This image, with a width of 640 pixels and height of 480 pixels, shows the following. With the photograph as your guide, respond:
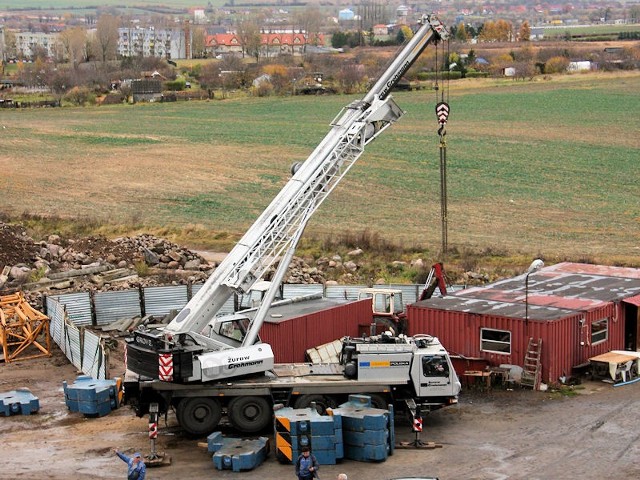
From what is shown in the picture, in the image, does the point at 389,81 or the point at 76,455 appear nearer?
the point at 76,455

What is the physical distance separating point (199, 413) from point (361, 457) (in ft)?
13.3

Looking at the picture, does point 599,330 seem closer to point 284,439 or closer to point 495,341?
point 495,341

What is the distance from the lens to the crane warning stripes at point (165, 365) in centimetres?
2522

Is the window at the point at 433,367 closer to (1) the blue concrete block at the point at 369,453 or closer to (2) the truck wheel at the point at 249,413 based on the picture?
(1) the blue concrete block at the point at 369,453

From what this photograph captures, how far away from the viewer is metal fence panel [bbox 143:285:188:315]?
38.0m

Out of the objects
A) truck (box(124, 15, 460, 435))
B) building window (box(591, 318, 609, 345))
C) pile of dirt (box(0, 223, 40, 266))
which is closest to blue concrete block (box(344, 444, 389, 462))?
truck (box(124, 15, 460, 435))

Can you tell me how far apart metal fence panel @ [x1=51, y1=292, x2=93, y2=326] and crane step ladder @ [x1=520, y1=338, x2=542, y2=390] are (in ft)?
48.0

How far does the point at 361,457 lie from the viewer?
24484mm

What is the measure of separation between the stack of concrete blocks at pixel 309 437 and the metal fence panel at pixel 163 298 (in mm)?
14321

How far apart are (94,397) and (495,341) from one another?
10459mm

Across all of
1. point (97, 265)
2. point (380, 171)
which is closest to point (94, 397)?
point (97, 265)

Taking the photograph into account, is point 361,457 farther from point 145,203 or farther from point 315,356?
point 145,203

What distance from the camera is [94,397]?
27.9 m

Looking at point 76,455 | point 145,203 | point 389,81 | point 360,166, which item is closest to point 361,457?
point 76,455
